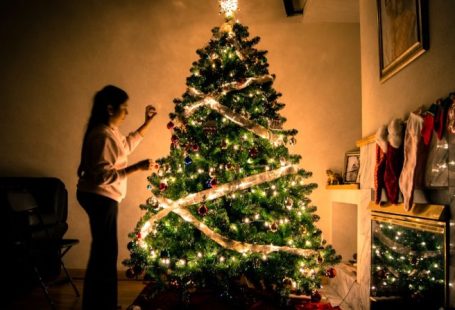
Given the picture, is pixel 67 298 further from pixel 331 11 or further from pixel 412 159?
pixel 331 11

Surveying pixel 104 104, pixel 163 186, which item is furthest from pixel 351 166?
pixel 104 104

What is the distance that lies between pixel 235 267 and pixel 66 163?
2209 mm

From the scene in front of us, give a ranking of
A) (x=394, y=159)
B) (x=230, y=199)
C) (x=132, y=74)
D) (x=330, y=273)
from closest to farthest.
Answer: (x=394, y=159) → (x=330, y=273) → (x=230, y=199) → (x=132, y=74)

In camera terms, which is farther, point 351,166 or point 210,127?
point 351,166

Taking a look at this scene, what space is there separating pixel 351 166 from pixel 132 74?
236 cm

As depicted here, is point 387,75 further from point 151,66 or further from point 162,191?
point 151,66

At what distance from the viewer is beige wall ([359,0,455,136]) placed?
4.95ft

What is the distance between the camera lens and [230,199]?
2176 millimetres

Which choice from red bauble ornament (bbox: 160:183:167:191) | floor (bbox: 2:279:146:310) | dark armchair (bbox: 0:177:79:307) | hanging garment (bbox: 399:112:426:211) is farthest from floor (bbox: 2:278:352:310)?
hanging garment (bbox: 399:112:426:211)

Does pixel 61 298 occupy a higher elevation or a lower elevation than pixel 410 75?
lower

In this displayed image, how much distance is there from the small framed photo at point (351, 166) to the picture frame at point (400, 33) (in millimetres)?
966

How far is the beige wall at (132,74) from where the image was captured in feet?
10.8

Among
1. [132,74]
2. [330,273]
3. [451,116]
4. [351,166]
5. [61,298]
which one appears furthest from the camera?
[132,74]

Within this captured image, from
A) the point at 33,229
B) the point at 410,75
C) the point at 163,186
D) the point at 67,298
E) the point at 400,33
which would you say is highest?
the point at 400,33
